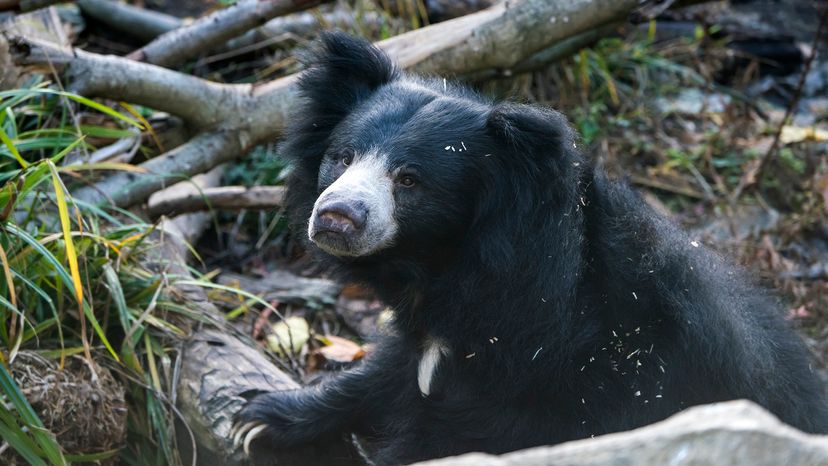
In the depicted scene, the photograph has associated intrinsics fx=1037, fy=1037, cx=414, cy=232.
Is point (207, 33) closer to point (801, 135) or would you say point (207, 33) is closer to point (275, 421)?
point (275, 421)

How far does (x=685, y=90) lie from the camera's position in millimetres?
7984

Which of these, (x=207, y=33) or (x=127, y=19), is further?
(x=127, y=19)

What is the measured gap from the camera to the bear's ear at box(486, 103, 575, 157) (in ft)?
11.1

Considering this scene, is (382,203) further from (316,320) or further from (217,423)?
(316,320)

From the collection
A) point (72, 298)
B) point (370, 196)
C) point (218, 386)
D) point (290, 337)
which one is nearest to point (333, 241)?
point (370, 196)

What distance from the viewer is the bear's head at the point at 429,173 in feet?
11.0

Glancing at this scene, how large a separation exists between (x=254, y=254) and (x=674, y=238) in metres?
3.46

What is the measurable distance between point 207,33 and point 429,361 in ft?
8.90

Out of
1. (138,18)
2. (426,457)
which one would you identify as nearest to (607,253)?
(426,457)

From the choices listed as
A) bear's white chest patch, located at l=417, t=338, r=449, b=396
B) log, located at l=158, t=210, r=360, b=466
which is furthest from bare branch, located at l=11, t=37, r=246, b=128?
bear's white chest patch, located at l=417, t=338, r=449, b=396

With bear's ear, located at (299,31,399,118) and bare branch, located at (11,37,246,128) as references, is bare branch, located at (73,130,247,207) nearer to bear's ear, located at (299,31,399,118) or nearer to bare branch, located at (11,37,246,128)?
bare branch, located at (11,37,246,128)

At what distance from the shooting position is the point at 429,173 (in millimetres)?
3512

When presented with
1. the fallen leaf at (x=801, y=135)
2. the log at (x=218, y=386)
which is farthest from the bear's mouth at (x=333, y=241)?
the fallen leaf at (x=801, y=135)

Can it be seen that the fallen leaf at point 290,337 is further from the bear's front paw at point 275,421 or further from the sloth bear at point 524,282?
the sloth bear at point 524,282
